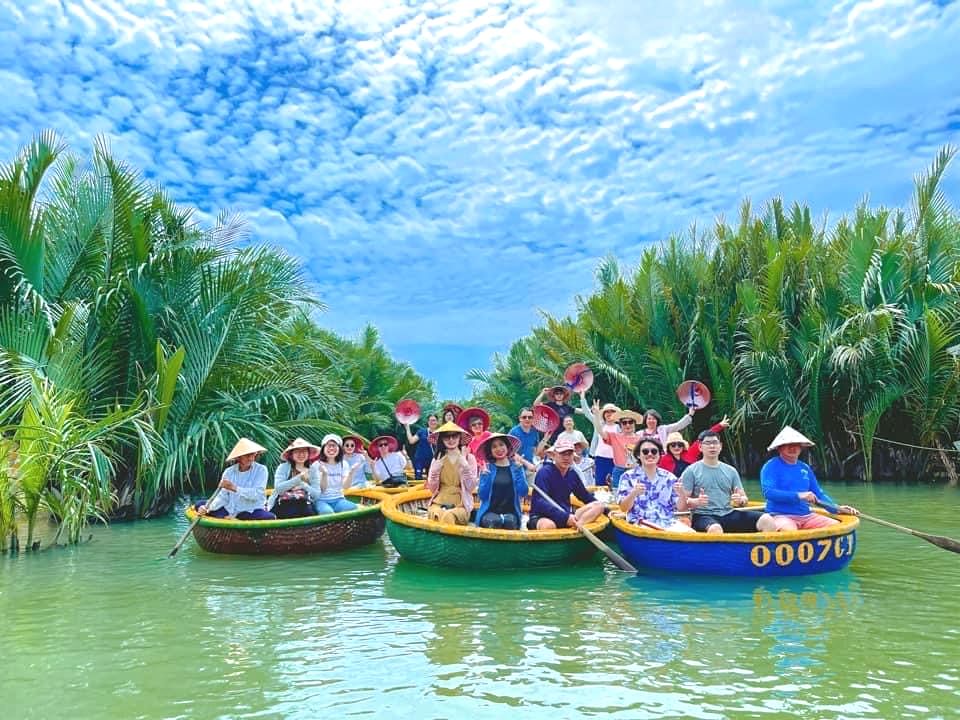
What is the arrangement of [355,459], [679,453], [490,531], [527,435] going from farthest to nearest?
1. [355,459]
2. [527,435]
3. [679,453]
4. [490,531]

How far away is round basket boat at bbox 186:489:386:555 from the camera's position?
969 cm

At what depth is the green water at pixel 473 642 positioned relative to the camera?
4.85m

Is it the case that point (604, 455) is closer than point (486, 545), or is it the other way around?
point (486, 545)

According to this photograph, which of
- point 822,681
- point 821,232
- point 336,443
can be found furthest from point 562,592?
point 821,232

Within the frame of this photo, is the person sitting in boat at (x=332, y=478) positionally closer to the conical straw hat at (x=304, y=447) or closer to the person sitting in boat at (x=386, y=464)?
the conical straw hat at (x=304, y=447)

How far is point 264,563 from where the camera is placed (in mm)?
9508

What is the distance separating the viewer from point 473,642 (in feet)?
19.8

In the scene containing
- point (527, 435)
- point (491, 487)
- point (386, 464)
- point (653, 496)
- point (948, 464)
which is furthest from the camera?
point (948, 464)

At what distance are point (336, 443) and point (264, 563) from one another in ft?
8.27

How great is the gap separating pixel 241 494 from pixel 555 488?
3.96m

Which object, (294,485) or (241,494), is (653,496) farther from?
(241,494)

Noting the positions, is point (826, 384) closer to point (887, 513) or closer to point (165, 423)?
point (887, 513)

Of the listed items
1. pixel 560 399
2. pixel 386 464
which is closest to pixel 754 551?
pixel 560 399

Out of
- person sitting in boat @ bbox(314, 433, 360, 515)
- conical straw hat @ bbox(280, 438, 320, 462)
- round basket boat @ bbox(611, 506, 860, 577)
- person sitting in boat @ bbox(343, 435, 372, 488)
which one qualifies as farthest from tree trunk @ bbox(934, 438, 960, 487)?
conical straw hat @ bbox(280, 438, 320, 462)
